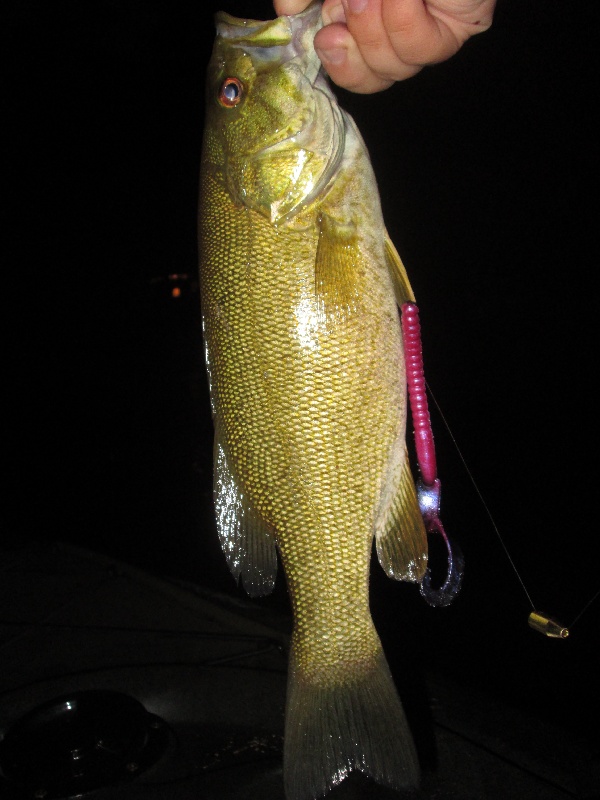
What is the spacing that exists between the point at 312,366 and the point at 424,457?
1.27 feet

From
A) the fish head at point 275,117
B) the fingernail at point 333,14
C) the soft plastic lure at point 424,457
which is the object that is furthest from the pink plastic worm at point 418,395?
the fingernail at point 333,14

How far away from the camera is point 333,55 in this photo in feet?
4.92

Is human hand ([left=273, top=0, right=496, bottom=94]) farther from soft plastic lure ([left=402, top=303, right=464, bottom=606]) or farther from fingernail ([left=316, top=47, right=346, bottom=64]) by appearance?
soft plastic lure ([left=402, top=303, right=464, bottom=606])

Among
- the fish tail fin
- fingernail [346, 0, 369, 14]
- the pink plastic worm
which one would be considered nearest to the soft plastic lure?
the pink plastic worm

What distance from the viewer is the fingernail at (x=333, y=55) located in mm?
1493

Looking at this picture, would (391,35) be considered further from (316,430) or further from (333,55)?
(316,430)

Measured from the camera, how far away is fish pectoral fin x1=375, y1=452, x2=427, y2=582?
1.59m

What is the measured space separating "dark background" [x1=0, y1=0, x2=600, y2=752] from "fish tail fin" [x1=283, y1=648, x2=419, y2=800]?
1.55 m

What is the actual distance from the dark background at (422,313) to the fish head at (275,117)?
96.8 inches

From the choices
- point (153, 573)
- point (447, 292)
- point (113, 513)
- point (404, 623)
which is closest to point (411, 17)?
point (153, 573)

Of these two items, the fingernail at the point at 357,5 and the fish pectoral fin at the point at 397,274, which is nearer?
the fingernail at the point at 357,5

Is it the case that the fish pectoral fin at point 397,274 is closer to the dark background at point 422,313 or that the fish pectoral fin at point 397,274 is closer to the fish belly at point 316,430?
the fish belly at point 316,430

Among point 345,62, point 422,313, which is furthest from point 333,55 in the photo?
point 422,313

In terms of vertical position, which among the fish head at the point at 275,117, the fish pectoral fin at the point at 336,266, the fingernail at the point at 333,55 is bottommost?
the fish pectoral fin at the point at 336,266
